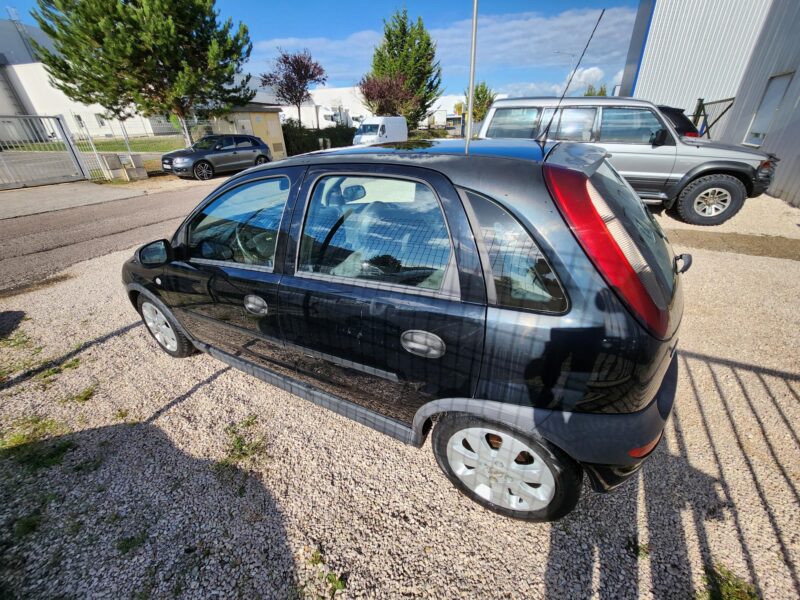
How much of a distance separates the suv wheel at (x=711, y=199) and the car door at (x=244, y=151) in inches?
560

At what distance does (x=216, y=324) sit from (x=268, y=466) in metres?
1.00

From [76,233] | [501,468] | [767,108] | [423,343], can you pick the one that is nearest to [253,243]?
[423,343]

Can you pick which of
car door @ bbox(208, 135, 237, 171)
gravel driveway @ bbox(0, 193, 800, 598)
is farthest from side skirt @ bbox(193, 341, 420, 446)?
car door @ bbox(208, 135, 237, 171)

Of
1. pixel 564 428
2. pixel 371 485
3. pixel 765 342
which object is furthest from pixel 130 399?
pixel 765 342

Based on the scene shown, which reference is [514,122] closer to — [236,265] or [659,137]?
[659,137]

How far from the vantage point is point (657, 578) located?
57.6 inches

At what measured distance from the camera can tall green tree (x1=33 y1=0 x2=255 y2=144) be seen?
12.4m

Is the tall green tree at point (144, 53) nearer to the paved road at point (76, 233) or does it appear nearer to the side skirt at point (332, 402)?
the paved road at point (76, 233)

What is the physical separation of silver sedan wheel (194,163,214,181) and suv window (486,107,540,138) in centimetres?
1142

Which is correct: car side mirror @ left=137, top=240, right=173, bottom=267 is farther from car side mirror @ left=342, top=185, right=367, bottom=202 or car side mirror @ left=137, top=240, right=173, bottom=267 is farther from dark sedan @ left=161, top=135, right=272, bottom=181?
dark sedan @ left=161, top=135, right=272, bottom=181

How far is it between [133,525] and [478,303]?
2.04m

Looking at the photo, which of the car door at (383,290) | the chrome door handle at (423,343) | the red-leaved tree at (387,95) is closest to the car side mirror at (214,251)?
the car door at (383,290)

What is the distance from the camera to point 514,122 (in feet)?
20.3

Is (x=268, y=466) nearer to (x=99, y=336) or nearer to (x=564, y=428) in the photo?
(x=564, y=428)
